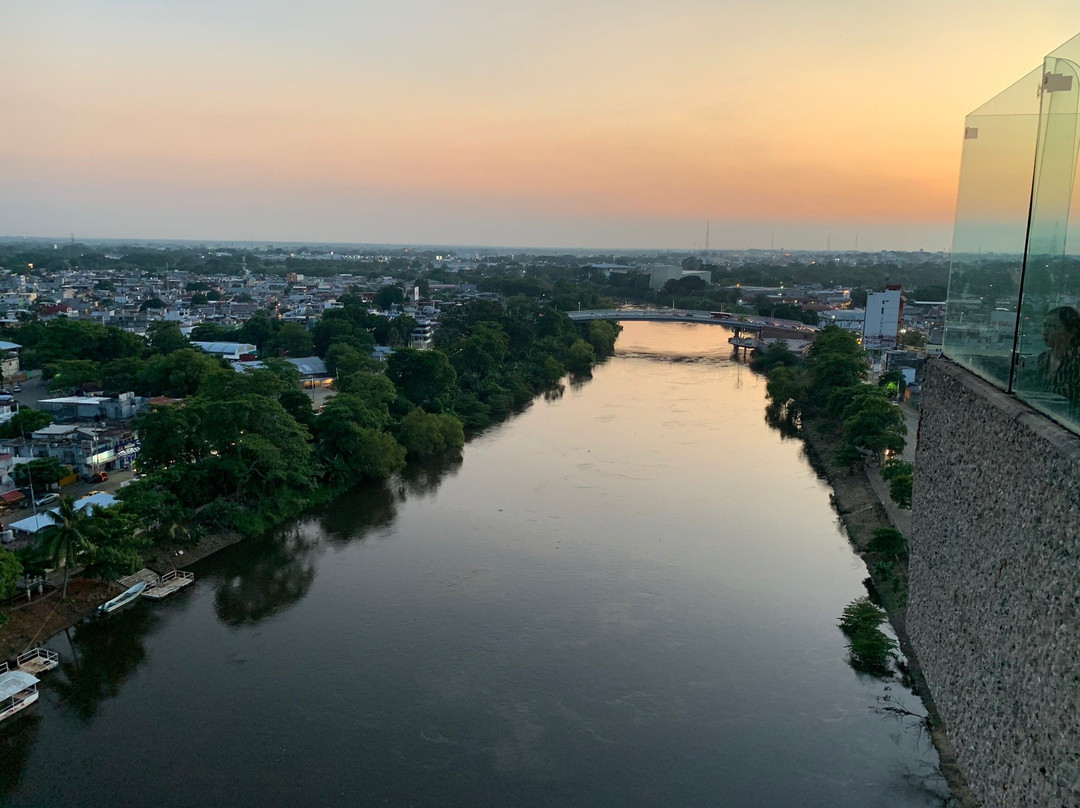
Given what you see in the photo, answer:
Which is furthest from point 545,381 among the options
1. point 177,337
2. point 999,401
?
point 999,401

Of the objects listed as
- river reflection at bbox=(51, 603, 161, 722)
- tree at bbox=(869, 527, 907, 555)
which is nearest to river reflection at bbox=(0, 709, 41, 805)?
river reflection at bbox=(51, 603, 161, 722)

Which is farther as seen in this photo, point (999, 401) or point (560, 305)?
point (560, 305)

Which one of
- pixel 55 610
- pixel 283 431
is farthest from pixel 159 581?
pixel 283 431

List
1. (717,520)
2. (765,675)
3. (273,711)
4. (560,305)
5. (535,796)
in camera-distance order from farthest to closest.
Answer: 1. (560,305)
2. (717,520)
3. (765,675)
4. (273,711)
5. (535,796)

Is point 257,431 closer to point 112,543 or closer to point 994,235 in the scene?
point 112,543

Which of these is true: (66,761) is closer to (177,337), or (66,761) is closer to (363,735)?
(363,735)

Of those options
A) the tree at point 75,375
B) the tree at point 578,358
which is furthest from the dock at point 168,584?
the tree at point 578,358
